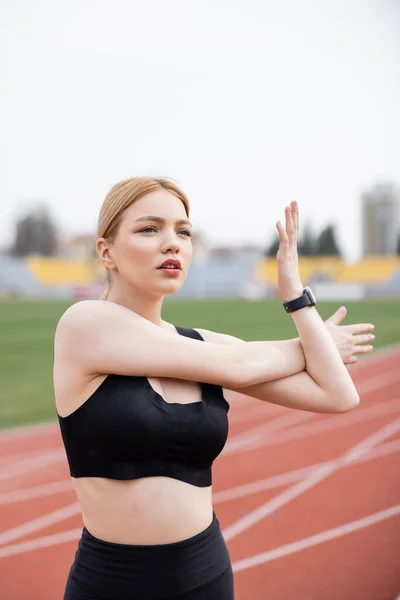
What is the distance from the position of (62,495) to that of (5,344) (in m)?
11.8

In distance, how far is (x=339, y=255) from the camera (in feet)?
203

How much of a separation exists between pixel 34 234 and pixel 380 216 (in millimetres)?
43107

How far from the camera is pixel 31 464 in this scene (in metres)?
6.07

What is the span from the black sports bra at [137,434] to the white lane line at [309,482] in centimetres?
303

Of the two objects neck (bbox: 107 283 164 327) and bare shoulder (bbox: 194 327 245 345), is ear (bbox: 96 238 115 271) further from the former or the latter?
bare shoulder (bbox: 194 327 245 345)

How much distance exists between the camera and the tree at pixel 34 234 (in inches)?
2680

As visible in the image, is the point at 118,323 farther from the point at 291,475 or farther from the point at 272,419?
the point at 272,419

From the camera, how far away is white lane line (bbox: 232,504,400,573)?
4.07 metres

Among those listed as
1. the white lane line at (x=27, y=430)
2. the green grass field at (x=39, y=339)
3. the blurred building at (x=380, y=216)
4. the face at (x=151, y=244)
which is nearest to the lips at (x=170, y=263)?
the face at (x=151, y=244)

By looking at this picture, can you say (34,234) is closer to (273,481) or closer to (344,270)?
(344,270)

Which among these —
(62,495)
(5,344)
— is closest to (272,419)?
(62,495)

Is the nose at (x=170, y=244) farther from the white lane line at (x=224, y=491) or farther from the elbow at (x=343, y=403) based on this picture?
the white lane line at (x=224, y=491)

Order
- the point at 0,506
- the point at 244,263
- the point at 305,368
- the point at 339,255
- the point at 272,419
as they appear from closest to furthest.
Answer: the point at 305,368
the point at 0,506
the point at 272,419
the point at 244,263
the point at 339,255

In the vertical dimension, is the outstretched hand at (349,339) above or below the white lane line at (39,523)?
above
